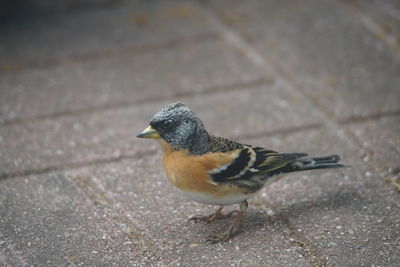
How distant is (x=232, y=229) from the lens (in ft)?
13.6

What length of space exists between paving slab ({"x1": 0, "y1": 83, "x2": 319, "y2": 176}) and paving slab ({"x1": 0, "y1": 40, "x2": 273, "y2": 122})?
0.15 metres

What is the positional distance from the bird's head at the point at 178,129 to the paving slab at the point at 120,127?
102 centimetres

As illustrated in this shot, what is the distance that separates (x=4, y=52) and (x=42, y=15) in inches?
30.9

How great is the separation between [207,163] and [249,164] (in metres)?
0.29

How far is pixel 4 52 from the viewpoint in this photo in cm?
638

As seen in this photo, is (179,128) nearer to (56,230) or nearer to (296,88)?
(56,230)

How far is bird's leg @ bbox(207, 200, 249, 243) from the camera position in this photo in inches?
162

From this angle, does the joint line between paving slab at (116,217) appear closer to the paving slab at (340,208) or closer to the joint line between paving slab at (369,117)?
the paving slab at (340,208)

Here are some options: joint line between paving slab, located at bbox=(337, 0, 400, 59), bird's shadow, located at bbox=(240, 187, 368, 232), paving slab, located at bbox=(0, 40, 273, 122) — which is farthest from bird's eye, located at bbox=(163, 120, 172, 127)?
joint line between paving slab, located at bbox=(337, 0, 400, 59)

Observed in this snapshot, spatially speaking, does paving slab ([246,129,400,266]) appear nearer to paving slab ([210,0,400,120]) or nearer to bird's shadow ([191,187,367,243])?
bird's shadow ([191,187,367,243])

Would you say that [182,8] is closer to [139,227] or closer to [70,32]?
[70,32]

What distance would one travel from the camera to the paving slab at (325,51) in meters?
5.71

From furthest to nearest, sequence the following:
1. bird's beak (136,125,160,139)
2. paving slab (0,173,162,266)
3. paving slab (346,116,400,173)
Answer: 1. paving slab (346,116,400,173)
2. bird's beak (136,125,160,139)
3. paving slab (0,173,162,266)

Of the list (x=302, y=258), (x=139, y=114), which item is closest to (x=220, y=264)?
(x=302, y=258)
